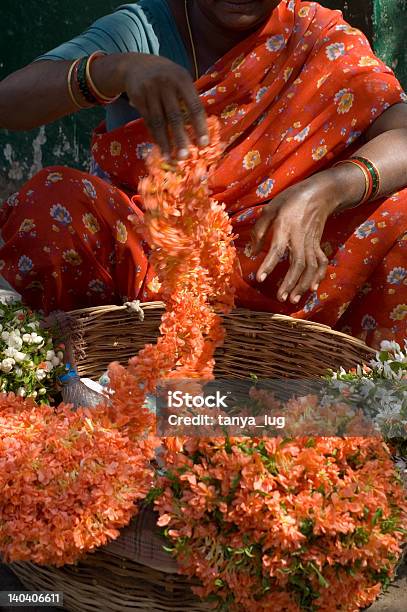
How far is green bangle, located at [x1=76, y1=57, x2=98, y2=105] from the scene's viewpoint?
7.20 ft

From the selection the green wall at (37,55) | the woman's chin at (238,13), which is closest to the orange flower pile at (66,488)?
the woman's chin at (238,13)

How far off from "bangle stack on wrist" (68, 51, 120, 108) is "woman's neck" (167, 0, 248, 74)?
1.93 ft

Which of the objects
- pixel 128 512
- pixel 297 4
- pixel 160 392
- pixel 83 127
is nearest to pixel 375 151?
pixel 297 4

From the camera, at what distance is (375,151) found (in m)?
2.42

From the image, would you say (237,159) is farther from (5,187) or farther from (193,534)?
(5,187)

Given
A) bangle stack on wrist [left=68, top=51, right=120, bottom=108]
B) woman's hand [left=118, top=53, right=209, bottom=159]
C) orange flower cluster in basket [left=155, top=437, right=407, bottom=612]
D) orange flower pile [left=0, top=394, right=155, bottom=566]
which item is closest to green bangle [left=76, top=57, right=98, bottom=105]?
bangle stack on wrist [left=68, top=51, right=120, bottom=108]

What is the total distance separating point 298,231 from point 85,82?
0.67 m

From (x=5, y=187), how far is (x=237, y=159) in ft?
6.40

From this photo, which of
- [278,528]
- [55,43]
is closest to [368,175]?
[278,528]

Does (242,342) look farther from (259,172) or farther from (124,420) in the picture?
(124,420)

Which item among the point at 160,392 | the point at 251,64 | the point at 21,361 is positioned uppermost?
the point at 251,64

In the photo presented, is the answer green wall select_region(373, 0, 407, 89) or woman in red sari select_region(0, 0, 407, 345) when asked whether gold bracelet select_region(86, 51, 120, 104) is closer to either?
woman in red sari select_region(0, 0, 407, 345)

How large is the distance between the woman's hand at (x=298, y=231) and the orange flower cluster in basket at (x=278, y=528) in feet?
2.30

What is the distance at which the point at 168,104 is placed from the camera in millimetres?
1939
